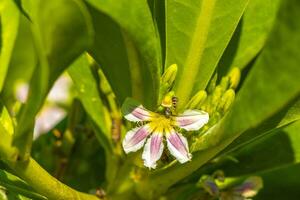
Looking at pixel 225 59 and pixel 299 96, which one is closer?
pixel 299 96

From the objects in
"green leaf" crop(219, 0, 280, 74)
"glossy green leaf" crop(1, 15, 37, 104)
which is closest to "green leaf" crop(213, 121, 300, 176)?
"green leaf" crop(219, 0, 280, 74)

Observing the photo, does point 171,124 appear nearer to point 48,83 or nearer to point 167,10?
point 167,10

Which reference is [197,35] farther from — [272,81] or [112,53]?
[272,81]

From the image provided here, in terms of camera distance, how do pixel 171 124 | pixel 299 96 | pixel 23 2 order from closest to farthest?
pixel 299 96, pixel 23 2, pixel 171 124

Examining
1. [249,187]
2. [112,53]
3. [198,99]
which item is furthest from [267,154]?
[112,53]

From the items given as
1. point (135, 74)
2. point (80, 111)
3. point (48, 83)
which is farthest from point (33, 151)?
point (48, 83)

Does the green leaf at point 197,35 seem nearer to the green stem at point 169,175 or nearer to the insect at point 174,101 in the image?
the insect at point 174,101
